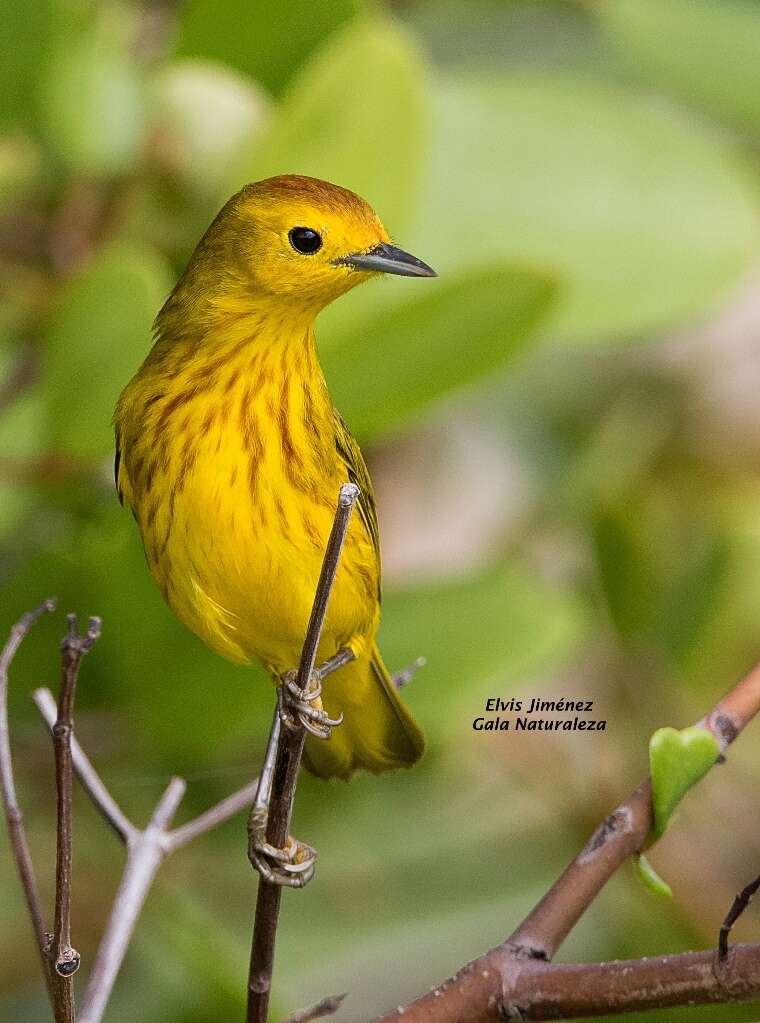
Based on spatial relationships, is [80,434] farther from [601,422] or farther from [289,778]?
[601,422]

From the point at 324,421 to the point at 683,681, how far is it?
865mm

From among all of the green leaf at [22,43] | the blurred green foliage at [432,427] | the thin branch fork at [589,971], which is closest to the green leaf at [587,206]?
the blurred green foliage at [432,427]

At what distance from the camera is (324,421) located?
1.28 m

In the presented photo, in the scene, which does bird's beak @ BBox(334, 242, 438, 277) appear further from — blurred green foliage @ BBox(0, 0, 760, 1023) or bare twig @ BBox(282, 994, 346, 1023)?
bare twig @ BBox(282, 994, 346, 1023)

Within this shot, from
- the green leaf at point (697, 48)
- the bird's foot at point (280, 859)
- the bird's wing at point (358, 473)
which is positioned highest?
the green leaf at point (697, 48)

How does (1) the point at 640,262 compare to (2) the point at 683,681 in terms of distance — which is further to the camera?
(2) the point at 683,681

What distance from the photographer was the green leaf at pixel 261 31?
1.69 meters

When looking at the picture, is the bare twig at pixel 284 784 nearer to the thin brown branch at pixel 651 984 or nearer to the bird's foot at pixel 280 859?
the bird's foot at pixel 280 859

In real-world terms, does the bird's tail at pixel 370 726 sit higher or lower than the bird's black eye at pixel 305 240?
lower

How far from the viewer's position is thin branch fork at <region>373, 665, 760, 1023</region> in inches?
36.8

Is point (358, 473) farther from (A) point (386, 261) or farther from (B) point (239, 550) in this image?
(A) point (386, 261)

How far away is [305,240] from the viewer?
116cm

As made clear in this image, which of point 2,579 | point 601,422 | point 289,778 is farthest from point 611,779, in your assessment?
point 289,778

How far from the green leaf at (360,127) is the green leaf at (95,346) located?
0.55 feet
